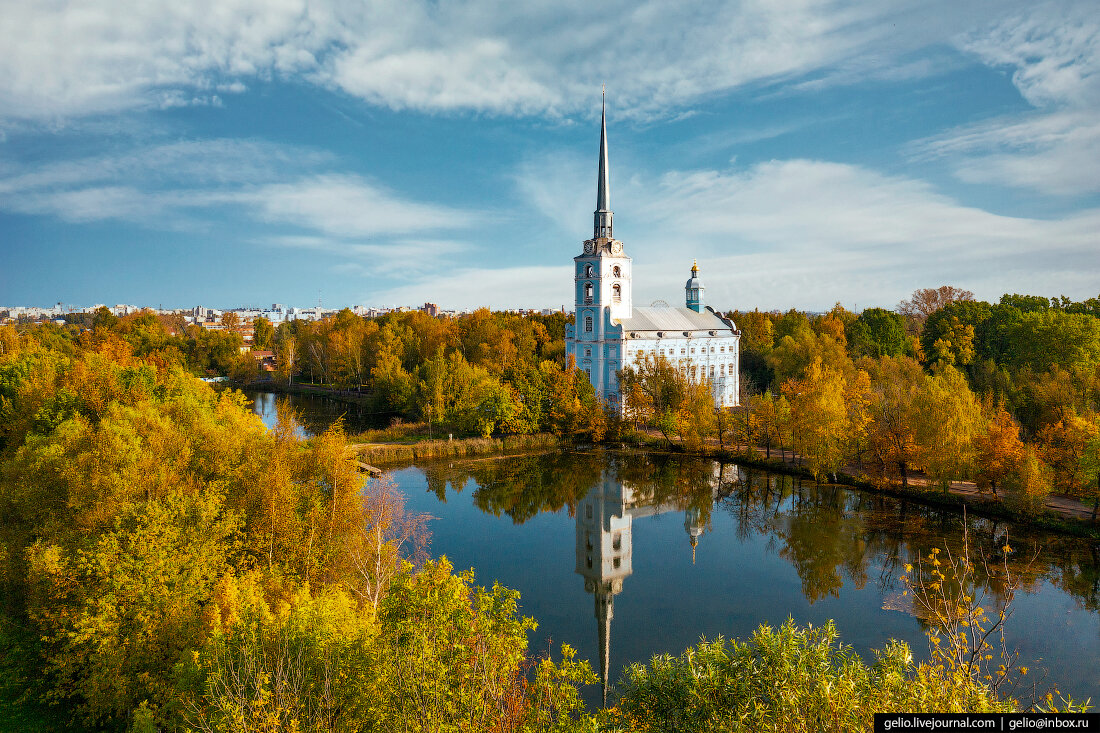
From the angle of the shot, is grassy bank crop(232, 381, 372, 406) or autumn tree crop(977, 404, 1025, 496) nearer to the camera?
autumn tree crop(977, 404, 1025, 496)

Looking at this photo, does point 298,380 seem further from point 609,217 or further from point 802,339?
point 802,339

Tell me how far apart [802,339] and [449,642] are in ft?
161

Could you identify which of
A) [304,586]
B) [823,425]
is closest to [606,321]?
[823,425]

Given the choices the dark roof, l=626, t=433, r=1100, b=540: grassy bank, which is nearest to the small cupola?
the dark roof

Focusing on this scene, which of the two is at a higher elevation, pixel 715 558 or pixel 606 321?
pixel 606 321

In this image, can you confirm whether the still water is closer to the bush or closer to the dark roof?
the bush

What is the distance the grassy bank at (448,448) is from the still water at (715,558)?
6.78ft

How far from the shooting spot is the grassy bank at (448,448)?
3228 centimetres

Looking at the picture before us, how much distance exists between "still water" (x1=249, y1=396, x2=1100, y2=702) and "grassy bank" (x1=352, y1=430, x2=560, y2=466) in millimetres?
2068

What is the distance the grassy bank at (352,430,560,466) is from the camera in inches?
1271

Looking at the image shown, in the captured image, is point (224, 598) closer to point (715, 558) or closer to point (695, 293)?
point (715, 558)

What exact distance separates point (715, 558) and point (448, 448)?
1839cm

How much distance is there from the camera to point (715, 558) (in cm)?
2006

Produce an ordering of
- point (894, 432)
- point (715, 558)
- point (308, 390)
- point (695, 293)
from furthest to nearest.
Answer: point (308, 390)
point (695, 293)
point (894, 432)
point (715, 558)
